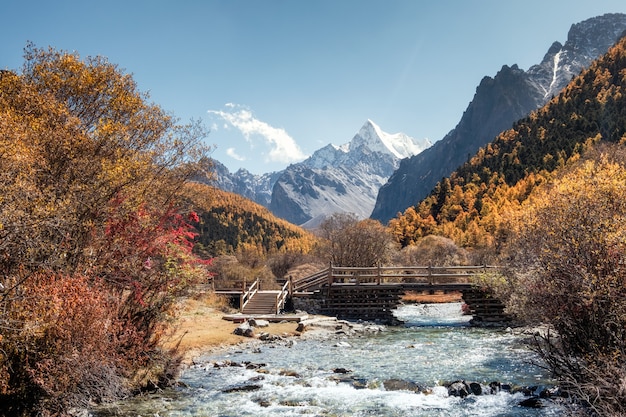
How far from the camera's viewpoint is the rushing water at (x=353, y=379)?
40.9 ft

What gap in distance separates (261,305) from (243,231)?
123 metres

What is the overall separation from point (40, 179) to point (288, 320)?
21725 millimetres

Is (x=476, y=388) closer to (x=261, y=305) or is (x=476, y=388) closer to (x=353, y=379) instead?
(x=353, y=379)

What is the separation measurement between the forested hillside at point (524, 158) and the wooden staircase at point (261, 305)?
44.4 m

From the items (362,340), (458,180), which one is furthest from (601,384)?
(458,180)

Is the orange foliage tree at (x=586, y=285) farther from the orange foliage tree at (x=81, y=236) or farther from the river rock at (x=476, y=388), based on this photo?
the orange foliage tree at (x=81, y=236)

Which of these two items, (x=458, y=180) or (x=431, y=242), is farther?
(x=458, y=180)

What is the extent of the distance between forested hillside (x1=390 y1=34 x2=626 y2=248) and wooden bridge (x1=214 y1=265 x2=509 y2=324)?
1504 inches

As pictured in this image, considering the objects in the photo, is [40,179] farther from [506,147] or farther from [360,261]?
[506,147]

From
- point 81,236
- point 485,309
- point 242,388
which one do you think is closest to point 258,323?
point 242,388

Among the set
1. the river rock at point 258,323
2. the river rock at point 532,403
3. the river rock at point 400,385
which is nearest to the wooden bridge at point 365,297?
the river rock at point 258,323

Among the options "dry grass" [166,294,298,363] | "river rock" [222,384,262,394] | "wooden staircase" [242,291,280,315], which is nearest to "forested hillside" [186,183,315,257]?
"wooden staircase" [242,291,280,315]

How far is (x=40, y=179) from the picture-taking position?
11.8 metres

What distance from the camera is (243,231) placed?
156750 mm
